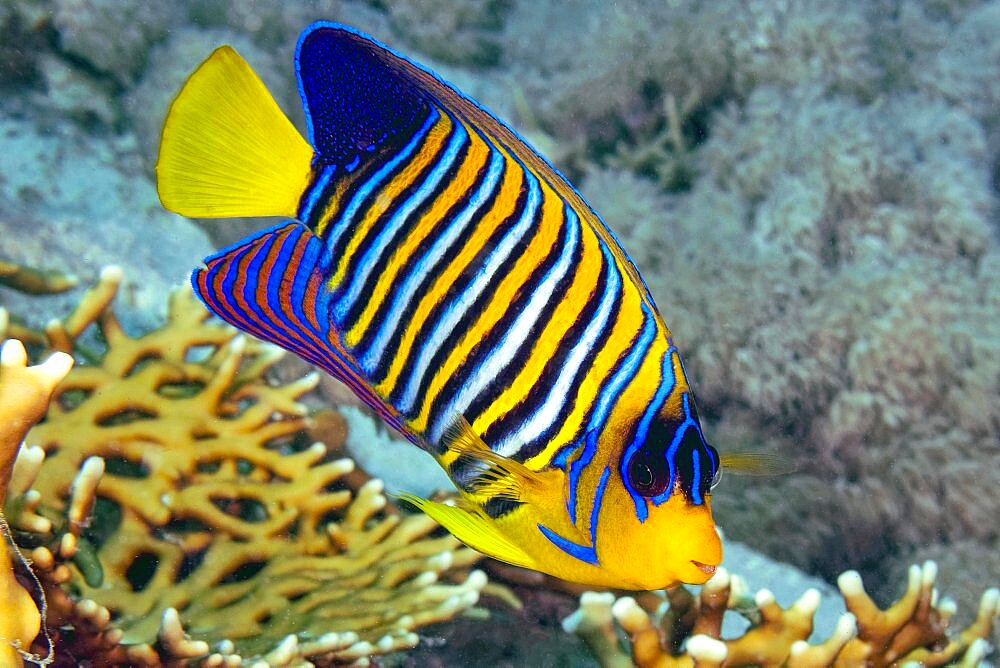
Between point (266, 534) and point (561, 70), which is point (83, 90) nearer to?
point (561, 70)

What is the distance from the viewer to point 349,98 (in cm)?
132

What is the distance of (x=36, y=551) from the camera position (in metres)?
1.81

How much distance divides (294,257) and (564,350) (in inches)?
20.9

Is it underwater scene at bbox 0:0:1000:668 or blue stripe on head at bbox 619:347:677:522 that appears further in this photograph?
underwater scene at bbox 0:0:1000:668

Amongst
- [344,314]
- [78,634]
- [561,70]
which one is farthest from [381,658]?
[561,70]

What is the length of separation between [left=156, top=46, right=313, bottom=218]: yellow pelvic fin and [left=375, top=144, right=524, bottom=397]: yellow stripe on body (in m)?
0.32

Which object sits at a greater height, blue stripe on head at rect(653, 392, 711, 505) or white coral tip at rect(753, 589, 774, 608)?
blue stripe on head at rect(653, 392, 711, 505)

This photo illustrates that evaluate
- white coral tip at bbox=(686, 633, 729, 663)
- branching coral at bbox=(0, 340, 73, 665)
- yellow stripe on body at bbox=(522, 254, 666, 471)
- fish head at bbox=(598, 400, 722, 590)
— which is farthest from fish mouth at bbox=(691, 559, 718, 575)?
branching coral at bbox=(0, 340, 73, 665)

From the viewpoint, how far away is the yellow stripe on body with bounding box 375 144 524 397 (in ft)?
4.10

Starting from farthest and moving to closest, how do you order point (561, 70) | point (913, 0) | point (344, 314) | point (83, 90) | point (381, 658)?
point (561, 70)
point (913, 0)
point (83, 90)
point (381, 658)
point (344, 314)

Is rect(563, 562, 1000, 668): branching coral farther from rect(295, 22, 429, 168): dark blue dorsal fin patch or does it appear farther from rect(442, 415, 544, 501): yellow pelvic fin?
rect(295, 22, 429, 168): dark blue dorsal fin patch

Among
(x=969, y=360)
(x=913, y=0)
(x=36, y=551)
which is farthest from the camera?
(x=913, y=0)

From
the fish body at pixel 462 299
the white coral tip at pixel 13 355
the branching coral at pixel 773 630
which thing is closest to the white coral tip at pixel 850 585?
the branching coral at pixel 773 630

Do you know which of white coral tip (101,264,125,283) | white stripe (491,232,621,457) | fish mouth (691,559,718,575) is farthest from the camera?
white coral tip (101,264,125,283)
